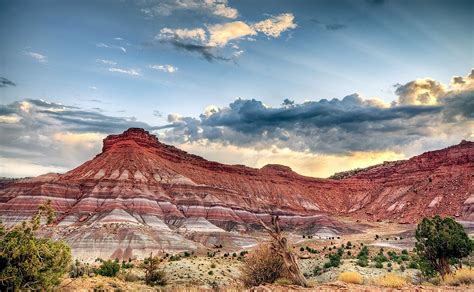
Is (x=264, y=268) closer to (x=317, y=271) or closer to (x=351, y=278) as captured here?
(x=351, y=278)

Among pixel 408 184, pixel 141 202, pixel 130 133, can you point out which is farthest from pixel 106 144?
pixel 408 184

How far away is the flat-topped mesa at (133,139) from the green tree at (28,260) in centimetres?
11176

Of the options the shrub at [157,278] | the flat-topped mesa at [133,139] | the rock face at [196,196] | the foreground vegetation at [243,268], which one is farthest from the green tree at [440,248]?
the flat-topped mesa at [133,139]

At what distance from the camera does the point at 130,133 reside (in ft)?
→ 452

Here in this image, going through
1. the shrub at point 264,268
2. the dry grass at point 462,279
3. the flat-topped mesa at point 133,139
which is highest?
the flat-topped mesa at point 133,139

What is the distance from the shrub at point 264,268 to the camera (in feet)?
85.0

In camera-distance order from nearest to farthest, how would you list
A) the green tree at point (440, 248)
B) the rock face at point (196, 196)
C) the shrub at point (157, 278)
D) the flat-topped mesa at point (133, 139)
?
1. the green tree at point (440, 248)
2. the shrub at point (157, 278)
3. the rock face at point (196, 196)
4. the flat-topped mesa at point (133, 139)

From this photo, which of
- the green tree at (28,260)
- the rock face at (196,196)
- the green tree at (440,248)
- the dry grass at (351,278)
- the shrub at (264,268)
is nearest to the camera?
the green tree at (28,260)

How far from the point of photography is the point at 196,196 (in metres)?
A: 112

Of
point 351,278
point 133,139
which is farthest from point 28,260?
point 133,139

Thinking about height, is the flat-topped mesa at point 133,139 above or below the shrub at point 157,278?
above

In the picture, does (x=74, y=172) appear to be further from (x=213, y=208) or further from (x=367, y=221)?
(x=367, y=221)

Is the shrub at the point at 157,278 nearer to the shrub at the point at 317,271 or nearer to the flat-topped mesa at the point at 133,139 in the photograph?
the shrub at the point at 317,271

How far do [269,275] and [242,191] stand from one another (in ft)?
347
